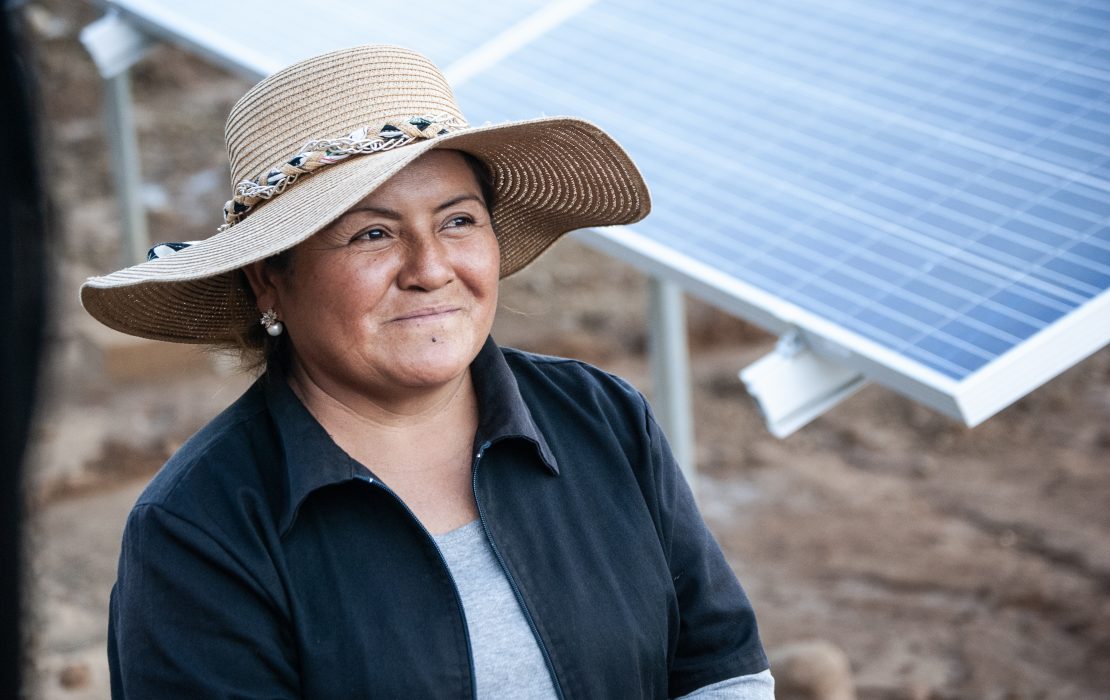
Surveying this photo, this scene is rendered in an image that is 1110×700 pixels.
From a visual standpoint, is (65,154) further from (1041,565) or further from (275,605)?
(275,605)

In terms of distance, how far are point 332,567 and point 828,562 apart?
4.92 meters

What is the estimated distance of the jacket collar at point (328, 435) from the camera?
6.53 feet

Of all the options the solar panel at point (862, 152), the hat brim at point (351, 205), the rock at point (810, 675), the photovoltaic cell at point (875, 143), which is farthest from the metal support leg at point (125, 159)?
the hat brim at point (351, 205)

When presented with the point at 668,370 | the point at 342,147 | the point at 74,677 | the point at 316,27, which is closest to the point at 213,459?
the point at 342,147

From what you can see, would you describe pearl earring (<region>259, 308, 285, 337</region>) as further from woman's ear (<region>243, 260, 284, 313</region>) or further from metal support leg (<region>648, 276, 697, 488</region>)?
metal support leg (<region>648, 276, 697, 488</region>)

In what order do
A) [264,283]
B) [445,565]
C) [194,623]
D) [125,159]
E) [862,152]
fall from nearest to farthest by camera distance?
[194,623], [445,565], [264,283], [862,152], [125,159]

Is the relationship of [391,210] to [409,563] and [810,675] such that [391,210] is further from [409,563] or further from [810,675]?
[810,675]

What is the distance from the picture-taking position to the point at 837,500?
7.20 m

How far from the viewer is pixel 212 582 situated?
1887 mm

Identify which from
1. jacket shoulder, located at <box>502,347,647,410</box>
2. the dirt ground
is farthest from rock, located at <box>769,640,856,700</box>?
jacket shoulder, located at <box>502,347,647,410</box>

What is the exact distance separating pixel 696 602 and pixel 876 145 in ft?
6.32

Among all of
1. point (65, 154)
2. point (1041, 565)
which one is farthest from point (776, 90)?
point (65, 154)

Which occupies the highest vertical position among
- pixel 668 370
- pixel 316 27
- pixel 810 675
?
pixel 316 27

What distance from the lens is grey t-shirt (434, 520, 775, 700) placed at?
1999 millimetres
